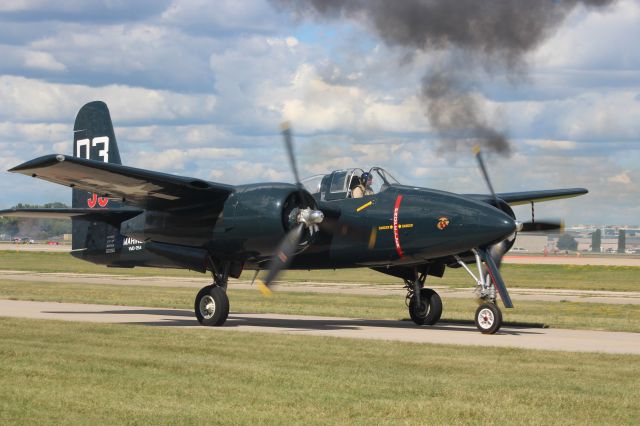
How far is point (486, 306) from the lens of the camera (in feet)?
70.9

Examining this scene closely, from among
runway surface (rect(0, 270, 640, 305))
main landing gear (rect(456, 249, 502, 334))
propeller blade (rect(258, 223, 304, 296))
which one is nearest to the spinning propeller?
propeller blade (rect(258, 223, 304, 296))

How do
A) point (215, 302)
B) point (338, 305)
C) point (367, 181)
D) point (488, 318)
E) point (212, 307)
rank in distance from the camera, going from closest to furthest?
1. point (488, 318)
2. point (367, 181)
3. point (215, 302)
4. point (212, 307)
5. point (338, 305)

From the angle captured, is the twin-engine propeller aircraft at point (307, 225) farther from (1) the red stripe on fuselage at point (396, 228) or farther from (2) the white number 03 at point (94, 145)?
(2) the white number 03 at point (94, 145)

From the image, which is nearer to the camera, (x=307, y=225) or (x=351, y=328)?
(x=307, y=225)

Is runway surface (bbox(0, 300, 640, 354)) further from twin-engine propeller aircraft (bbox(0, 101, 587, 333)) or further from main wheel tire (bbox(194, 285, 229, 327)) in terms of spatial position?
twin-engine propeller aircraft (bbox(0, 101, 587, 333))

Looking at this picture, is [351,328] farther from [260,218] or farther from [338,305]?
[338,305]

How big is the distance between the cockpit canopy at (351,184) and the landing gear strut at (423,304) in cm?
350

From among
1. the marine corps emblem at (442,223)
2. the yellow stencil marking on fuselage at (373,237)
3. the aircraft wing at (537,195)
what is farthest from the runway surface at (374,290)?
the marine corps emblem at (442,223)

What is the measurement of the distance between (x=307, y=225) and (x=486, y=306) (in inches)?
179

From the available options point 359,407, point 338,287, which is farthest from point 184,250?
point 338,287

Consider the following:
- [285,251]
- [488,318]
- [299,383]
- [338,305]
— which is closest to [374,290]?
[338,305]

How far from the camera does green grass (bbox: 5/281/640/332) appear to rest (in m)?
26.9

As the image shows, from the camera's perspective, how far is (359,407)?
1161cm

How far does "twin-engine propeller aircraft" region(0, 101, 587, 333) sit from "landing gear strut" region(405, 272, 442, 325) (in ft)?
0.10
